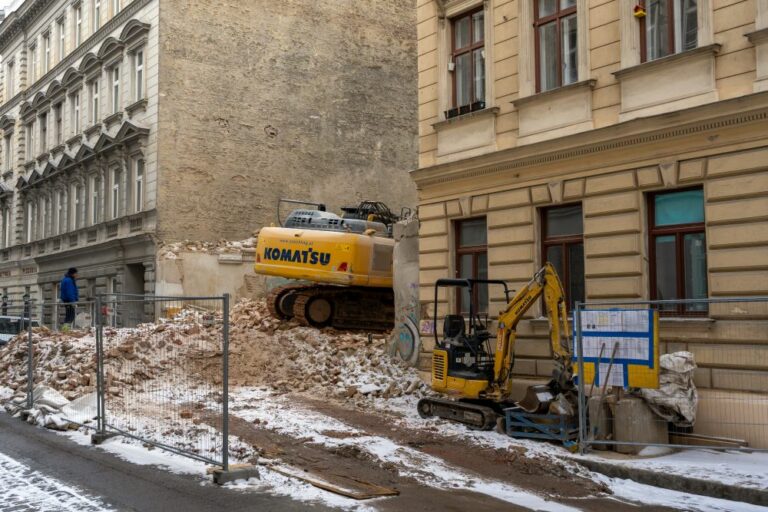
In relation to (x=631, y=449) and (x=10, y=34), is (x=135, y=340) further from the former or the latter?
(x=10, y=34)

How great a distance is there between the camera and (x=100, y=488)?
7.92 metres

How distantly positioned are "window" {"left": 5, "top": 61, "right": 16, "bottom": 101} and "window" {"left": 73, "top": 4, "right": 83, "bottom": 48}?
948cm

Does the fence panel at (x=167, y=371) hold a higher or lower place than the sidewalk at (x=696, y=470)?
higher

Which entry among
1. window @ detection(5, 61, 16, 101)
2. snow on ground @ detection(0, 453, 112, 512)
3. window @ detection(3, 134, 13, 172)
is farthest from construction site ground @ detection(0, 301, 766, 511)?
window @ detection(5, 61, 16, 101)

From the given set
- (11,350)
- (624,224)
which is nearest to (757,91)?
(624,224)

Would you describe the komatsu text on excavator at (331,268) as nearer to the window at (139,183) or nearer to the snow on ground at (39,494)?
the window at (139,183)

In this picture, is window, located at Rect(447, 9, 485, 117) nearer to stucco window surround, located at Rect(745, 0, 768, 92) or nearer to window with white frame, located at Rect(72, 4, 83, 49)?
stucco window surround, located at Rect(745, 0, 768, 92)

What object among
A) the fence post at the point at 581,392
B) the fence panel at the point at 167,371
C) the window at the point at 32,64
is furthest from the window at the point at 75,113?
the fence post at the point at 581,392

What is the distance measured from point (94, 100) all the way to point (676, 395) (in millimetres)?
27782

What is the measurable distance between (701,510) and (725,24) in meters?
6.59

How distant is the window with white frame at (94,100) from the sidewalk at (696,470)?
88.9 feet

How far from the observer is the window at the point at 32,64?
3822 centimetres

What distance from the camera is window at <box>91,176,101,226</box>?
101ft

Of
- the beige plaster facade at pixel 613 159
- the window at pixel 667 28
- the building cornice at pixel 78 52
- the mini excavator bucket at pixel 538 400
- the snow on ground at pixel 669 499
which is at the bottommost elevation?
the snow on ground at pixel 669 499
